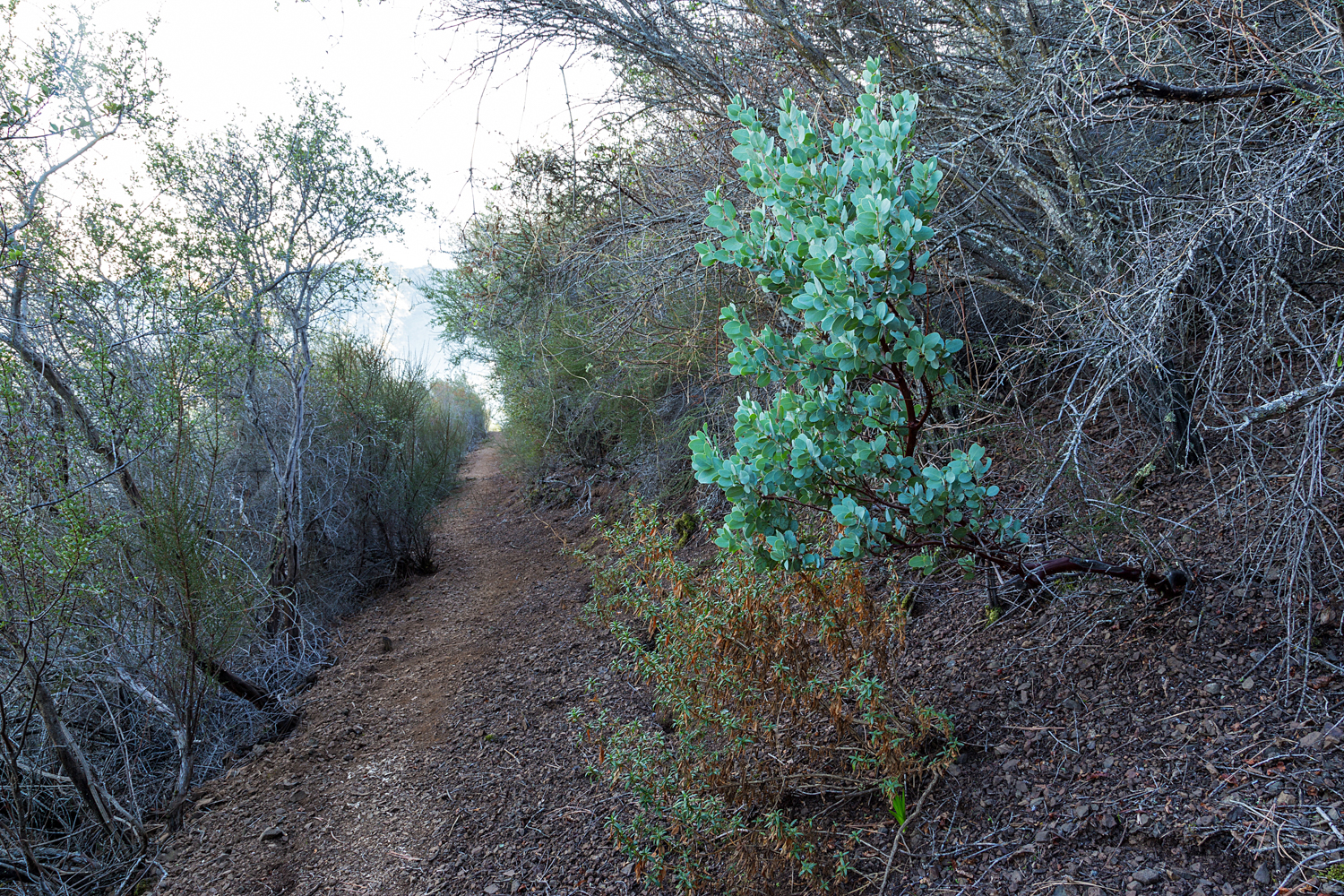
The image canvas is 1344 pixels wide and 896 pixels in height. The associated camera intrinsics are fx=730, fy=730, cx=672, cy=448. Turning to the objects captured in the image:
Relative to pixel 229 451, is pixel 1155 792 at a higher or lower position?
lower

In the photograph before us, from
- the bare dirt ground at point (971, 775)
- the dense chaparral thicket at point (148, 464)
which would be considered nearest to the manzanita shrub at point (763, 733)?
the bare dirt ground at point (971, 775)

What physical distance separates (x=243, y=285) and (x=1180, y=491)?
6939 mm

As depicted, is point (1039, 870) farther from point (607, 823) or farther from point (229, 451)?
point (229, 451)

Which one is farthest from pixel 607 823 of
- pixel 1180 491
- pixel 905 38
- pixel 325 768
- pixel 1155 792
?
pixel 905 38

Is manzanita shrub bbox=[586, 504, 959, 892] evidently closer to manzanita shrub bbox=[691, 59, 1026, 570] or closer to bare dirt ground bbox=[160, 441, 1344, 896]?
bare dirt ground bbox=[160, 441, 1344, 896]

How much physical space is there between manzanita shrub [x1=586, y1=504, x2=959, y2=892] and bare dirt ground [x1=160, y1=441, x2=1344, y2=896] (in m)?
0.16

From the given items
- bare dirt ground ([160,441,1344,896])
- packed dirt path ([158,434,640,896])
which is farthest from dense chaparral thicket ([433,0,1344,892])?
packed dirt path ([158,434,640,896])

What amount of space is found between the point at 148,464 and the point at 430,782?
266 cm

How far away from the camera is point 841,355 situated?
6.15 feet

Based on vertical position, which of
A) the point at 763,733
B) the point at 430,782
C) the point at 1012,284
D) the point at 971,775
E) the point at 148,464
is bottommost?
the point at 971,775

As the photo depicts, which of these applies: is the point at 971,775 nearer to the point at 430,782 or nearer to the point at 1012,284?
the point at 1012,284

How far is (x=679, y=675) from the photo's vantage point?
104 inches

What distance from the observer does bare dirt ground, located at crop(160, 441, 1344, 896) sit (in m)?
1.91

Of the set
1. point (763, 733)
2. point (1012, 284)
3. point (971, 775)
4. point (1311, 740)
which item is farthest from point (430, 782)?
point (1012, 284)
